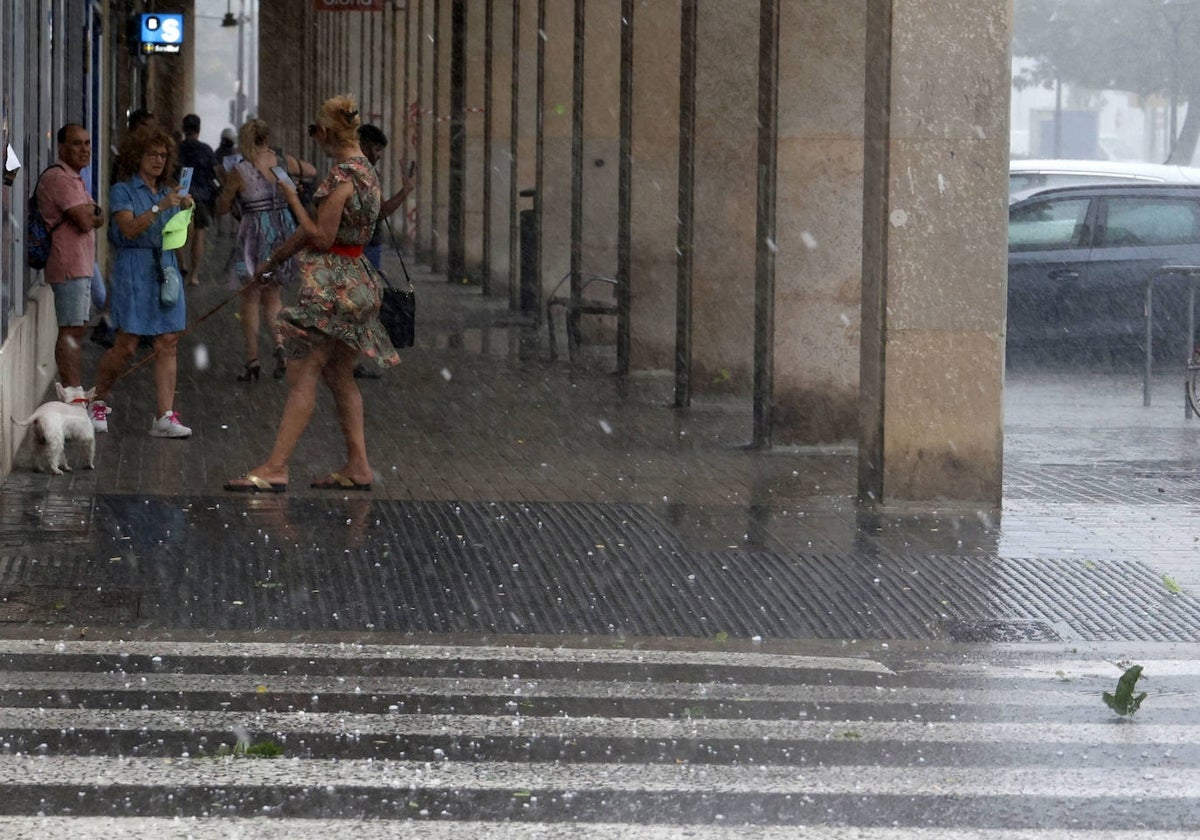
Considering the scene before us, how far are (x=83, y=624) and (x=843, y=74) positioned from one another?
257 inches

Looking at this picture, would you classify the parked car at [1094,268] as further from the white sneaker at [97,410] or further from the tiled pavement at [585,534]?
the white sneaker at [97,410]

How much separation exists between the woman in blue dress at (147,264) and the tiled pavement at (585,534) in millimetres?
314

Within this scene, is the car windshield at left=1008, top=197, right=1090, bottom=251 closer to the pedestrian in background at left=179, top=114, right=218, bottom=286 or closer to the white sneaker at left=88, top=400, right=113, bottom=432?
the white sneaker at left=88, top=400, right=113, bottom=432

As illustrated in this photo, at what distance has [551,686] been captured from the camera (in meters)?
6.68

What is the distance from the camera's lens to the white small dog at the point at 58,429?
1030cm

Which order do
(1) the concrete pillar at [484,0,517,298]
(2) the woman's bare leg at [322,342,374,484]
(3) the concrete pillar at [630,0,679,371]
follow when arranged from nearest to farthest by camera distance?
(2) the woman's bare leg at [322,342,374,484]
(3) the concrete pillar at [630,0,679,371]
(1) the concrete pillar at [484,0,517,298]

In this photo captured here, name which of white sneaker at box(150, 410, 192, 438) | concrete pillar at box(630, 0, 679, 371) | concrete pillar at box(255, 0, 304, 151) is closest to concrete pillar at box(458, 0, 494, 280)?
concrete pillar at box(630, 0, 679, 371)

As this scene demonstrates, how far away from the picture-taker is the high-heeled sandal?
1474cm

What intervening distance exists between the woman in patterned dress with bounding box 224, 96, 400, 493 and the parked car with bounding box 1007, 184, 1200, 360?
9.05 meters

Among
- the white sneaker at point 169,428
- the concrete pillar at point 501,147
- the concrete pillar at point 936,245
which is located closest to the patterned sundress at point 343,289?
the white sneaker at point 169,428

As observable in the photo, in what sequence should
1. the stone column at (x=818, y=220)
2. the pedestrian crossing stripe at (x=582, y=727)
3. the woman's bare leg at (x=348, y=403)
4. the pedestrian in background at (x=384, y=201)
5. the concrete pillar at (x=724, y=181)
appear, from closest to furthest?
the pedestrian crossing stripe at (x=582, y=727) < the woman's bare leg at (x=348, y=403) < the stone column at (x=818, y=220) < the pedestrian in background at (x=384, y=201) < the concrete pillar at (x=724, y=181)

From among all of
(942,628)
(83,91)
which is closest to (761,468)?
(942,628)

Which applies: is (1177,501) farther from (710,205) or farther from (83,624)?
(83,624)

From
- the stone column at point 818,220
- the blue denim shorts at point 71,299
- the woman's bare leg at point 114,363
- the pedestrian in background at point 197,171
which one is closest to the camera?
the blue denim shorts at point 71,299
